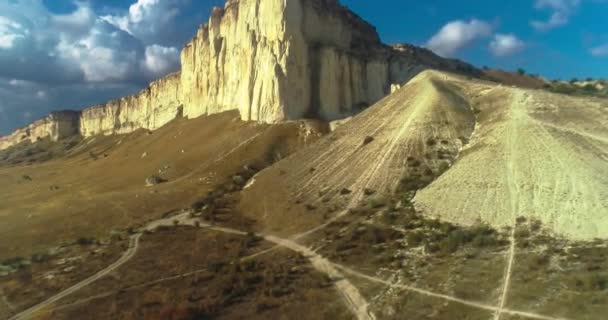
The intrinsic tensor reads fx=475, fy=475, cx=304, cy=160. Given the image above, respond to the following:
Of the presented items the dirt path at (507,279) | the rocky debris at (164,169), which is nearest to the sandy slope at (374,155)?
the dirt path at (507,279)

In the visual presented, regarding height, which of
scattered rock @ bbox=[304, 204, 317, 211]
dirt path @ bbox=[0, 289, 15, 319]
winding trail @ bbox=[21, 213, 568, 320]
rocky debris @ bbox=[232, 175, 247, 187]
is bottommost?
dirt path @ bbox=[0, 289, 15, 319]

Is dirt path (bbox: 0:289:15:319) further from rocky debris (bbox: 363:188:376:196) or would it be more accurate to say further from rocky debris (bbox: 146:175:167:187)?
rocky debris (bbox: 146:175:167:187)

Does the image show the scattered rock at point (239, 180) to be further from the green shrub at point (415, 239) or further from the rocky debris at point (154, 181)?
the green shrub at point (415, 239)

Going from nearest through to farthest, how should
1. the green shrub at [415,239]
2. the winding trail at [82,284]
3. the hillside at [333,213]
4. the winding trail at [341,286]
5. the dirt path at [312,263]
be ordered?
the winding trail at [341,286]
the dirt path at [312,263]
the hillside at [333,213]
the winding trail at [82,284]
the green shrub at [415,239]

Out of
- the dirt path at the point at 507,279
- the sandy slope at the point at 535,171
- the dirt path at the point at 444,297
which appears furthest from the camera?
the sandy slope at the point at 535,171

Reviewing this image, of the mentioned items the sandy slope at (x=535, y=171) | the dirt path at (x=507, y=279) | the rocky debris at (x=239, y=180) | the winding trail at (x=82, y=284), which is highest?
the sandy slope at (x=535, y=171)

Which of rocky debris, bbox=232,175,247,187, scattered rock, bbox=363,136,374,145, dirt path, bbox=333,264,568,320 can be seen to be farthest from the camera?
rocky debris, bbox=232,175,247,187

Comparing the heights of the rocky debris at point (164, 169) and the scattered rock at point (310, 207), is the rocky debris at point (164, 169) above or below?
above

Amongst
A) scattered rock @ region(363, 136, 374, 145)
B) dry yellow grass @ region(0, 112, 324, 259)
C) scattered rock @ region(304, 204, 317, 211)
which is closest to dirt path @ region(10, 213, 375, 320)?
scattered rock @ region(304, 204, 317, 211)

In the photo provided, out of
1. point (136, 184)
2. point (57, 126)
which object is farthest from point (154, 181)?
point (57, 126)
